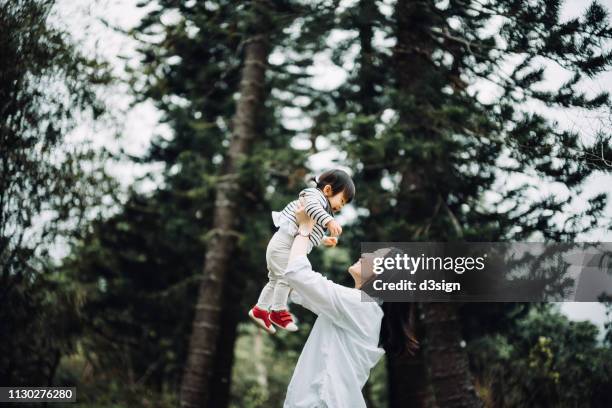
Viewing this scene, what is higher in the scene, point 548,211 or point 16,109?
point 16,109

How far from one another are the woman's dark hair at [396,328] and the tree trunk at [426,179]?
2.79 metres

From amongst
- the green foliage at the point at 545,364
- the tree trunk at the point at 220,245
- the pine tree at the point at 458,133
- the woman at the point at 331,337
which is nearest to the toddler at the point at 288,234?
the woman at the point at 331,337

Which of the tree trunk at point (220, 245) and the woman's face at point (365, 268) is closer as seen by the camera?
the woman's face at point (365, 268)

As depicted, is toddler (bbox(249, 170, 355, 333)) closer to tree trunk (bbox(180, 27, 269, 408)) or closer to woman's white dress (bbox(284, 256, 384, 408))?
woman's white dress (bbox(284, 256, 384, 408))

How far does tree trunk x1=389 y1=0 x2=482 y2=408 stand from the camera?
644cm

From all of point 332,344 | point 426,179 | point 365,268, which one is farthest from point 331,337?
point 426,179

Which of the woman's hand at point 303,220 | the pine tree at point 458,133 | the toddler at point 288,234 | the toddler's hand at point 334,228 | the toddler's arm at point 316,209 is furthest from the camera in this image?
the pine tree at point 458,133

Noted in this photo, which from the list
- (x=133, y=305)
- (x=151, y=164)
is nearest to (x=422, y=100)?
(x=151, y=164)

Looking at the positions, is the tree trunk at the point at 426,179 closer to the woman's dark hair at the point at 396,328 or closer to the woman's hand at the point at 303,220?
the woman's dark hair at the point at 396,328

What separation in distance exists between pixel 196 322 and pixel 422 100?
5105 mm

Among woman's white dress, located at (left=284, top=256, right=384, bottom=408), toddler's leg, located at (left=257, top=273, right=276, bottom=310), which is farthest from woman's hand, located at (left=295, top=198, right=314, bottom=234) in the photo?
toddler's leg, located at (left=257, top=273, right=276, bottom=310)

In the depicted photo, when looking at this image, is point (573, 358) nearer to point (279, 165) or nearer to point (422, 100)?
point (422, 100)

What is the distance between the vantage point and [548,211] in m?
5.54

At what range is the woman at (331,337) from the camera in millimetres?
3297
